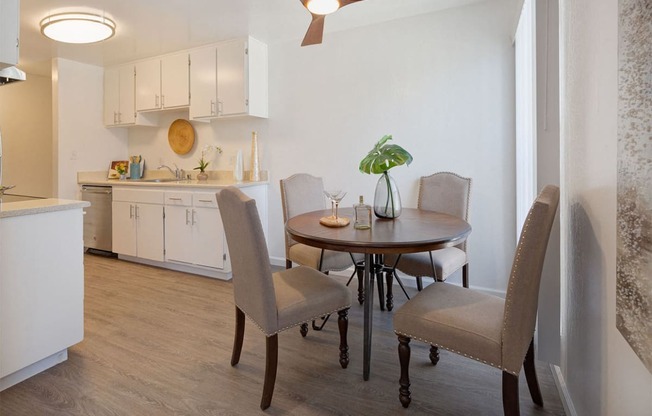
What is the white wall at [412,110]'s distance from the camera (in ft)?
9.60

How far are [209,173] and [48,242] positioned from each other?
253 cm

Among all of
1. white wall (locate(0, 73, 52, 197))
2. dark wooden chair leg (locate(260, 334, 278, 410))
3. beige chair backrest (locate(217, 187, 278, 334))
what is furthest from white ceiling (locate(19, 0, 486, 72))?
dark wooden chair leg (locate(260, 334, 278, 410))

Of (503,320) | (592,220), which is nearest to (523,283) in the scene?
(503,320)

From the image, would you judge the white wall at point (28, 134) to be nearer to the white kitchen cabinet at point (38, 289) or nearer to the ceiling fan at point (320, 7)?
the white kitchen cabinet at point (38, 289)

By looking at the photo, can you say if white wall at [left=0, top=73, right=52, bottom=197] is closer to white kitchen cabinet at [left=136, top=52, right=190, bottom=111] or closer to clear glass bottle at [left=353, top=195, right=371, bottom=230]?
white kitchen cabinet at [left=136, top=52, right=190, bottom=111]

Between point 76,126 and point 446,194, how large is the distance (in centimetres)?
442

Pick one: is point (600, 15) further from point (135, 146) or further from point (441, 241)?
point (135, 146)

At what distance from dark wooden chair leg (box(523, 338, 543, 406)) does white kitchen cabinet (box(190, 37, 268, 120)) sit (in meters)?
3.16

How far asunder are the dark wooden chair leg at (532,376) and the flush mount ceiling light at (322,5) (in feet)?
6.17

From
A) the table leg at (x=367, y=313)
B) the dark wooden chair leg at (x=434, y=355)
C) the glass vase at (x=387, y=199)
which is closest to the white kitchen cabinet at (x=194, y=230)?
the glass vase at (x=387, y=199)

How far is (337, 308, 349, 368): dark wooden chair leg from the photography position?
6.18 feet

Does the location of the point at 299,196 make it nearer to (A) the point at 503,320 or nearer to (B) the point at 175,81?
(A) the point at 503,320

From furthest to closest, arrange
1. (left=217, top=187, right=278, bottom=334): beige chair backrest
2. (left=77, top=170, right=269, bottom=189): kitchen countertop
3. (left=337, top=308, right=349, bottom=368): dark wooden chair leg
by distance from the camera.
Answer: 1. (left=77, top=170, right=269, bottom=189): kitchen countertop
2. (left=337, top=308, right=349, bottom=368): dark wooden chair leg
3. (left=217, top=187, right=278, bottom=334): beige chair backrest

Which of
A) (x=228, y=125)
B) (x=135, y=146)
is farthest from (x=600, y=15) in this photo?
(x=135, y=146)
